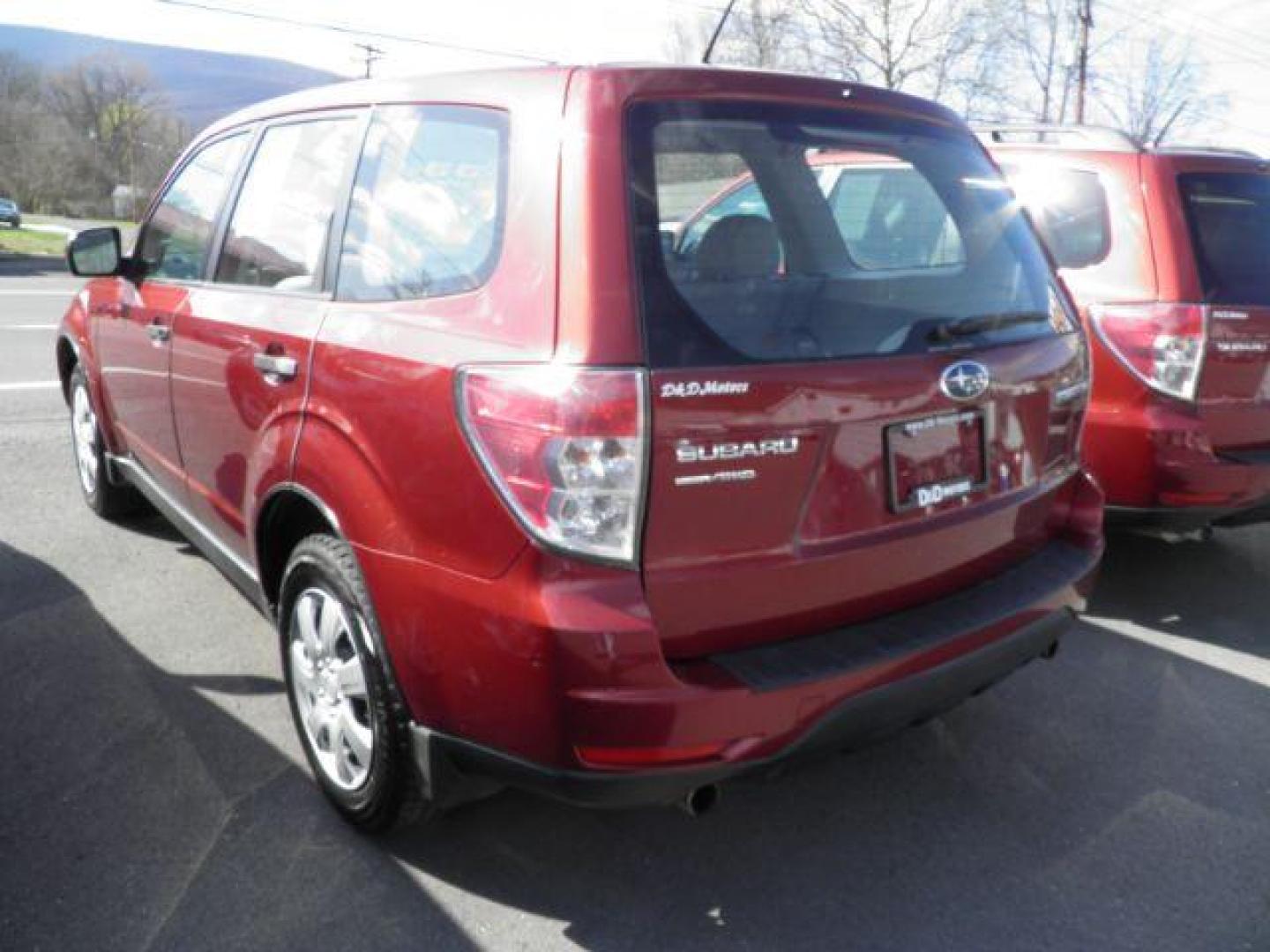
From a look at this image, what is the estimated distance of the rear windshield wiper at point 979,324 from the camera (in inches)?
96.0

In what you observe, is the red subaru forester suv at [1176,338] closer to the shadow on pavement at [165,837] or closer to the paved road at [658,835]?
the paved road at [658,835]

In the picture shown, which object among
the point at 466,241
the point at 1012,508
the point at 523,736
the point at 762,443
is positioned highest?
the point at 466,241

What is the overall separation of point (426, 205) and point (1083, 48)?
1614 inches

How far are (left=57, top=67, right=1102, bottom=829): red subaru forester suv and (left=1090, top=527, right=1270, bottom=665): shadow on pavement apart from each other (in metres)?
1.60

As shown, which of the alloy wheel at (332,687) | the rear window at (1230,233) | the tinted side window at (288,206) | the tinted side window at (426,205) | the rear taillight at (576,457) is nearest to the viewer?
the rear taillight at (576,457)

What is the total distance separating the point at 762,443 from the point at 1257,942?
62.8 inches

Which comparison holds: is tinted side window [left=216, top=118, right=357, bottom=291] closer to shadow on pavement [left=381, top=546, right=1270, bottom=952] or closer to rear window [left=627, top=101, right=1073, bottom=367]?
rear window [left=627, top=101, right=1073, bottom=367]

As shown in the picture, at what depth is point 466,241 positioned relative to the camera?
2.26 m

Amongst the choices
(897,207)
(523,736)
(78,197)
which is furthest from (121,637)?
(78,197)

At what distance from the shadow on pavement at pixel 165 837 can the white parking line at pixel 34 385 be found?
17.7 ft

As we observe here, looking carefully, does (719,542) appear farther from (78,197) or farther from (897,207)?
(78,197)

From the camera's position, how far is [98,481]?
16.4 ft

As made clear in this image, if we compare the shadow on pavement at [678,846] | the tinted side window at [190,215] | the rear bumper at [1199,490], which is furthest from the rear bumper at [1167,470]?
the tinted side window at [190,215]

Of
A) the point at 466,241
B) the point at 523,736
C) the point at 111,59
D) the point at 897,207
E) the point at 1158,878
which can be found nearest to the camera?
the point at 523,736
